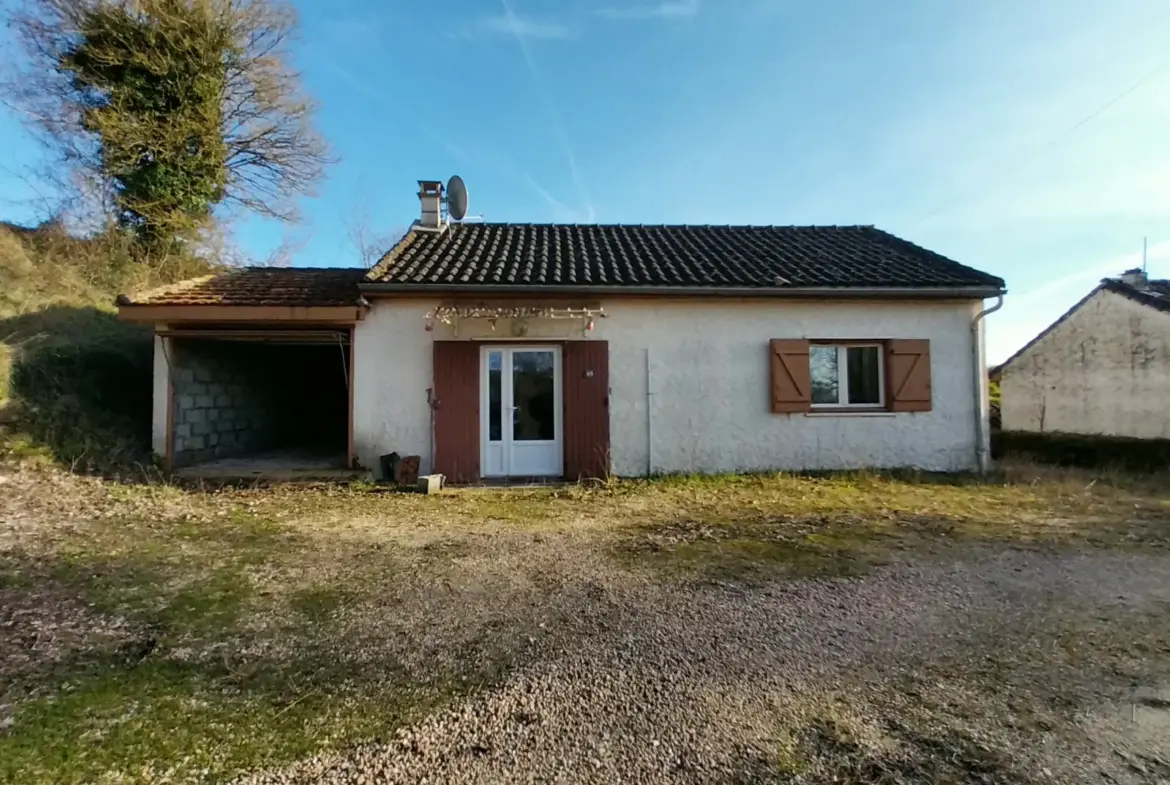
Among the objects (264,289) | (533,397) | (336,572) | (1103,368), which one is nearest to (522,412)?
(533,397)

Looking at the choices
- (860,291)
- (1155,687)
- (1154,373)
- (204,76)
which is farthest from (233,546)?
(1154,373)

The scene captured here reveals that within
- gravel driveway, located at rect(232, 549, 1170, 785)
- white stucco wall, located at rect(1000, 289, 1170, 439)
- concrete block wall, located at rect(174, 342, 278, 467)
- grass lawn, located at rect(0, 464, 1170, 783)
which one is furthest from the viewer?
white stucco wall, located at rect(1000, 289, 1170, 439)

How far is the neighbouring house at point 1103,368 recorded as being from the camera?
13094 millimetres

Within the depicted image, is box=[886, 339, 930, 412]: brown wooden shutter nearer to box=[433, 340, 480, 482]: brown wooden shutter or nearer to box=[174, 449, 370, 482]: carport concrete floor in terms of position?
box=[433, 340, 480, 482]: brown wooden shutter

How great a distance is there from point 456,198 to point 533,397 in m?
5.17

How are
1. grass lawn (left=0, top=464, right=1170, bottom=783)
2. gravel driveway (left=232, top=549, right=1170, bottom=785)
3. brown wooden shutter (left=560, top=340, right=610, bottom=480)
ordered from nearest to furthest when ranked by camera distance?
gravel driveway (left=232, top=549, right=1170, bottom=785) < grass lawn (left=0, top=464, right=1170, bottom=783) < brown wooden shutter (left=560, top=340, right=610, bottom=480)

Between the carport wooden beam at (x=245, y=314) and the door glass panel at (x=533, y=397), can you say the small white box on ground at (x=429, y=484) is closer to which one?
the door glass panel at (x=533, y=397)

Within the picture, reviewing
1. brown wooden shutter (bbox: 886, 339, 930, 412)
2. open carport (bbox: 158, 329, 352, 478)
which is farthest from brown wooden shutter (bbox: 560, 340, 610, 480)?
brown wooden shutter (bbox: 886, 339, 930, 412)

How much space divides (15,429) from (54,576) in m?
4.65

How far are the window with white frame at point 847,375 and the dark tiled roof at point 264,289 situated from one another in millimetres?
7223

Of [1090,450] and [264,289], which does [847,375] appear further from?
[264,289]

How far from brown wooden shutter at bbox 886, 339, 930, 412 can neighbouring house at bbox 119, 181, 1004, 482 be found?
0.02m

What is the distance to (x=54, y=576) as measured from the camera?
421cm

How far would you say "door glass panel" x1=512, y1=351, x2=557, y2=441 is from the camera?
8516 mm
